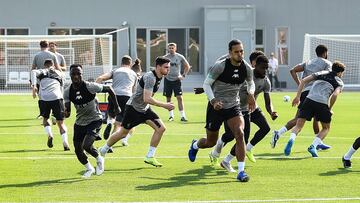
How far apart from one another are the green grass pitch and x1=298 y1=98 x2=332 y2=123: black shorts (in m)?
0.71

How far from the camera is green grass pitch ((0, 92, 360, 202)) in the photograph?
11.1m

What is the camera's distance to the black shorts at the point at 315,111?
15.2 m

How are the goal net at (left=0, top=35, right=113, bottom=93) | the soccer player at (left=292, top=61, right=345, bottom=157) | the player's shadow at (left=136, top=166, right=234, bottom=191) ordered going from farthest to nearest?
the goal net at (left=0, top=35, right=113, bottom=93)
the soccer player at (left=292, top=61, right=345, bottom=157)
the player's shadow at (left=136, top=166, right=234, bottom=191)

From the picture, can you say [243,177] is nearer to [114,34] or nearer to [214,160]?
[214,160]

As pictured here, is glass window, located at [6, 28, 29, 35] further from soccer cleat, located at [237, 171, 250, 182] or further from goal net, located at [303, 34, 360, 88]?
soccer cleat, located at [237, 171, 250, 182]

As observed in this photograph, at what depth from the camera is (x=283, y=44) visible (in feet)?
163

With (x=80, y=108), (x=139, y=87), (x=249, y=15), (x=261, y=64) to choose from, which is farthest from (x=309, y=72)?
(x=249, y=15)

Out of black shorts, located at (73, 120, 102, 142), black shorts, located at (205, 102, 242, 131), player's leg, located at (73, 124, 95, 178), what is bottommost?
player's leg, located at (73, 124, 95, 178)

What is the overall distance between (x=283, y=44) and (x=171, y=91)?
86.0 ft

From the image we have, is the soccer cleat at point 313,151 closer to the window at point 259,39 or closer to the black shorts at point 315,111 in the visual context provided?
the black shorts at point 315,111

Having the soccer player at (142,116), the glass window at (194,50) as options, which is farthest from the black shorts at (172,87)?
the glass window at (194,50)

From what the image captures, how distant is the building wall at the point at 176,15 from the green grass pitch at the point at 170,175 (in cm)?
2935

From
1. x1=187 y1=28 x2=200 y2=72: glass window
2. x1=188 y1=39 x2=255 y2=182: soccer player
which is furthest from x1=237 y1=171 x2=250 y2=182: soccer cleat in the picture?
x1=187 y1=28 x2=200 y2=72: glass window

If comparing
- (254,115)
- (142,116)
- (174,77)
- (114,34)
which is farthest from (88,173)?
(114,34)
